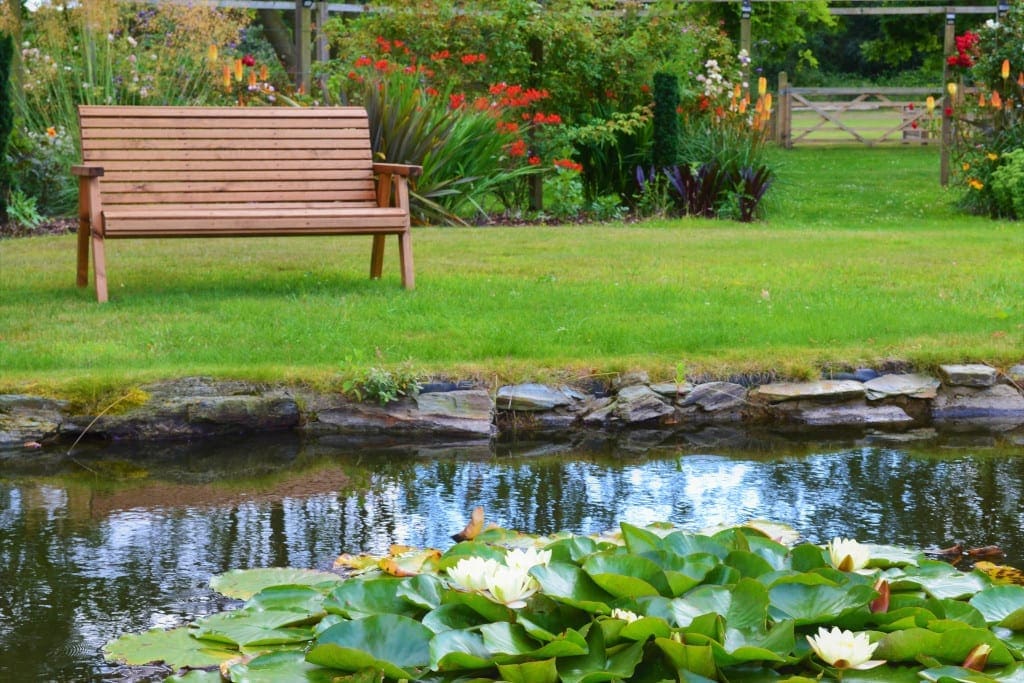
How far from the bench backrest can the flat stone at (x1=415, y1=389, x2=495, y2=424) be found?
2616 mm

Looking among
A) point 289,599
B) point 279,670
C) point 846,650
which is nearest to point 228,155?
point 289,599

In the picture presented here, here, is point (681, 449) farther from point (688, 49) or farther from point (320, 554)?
point (688, 49)

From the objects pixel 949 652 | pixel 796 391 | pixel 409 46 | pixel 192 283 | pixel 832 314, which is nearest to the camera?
pixel 949 652

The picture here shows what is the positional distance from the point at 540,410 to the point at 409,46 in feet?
25.7

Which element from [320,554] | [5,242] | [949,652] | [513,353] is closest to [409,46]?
[5,242]

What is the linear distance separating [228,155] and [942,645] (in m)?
5.71

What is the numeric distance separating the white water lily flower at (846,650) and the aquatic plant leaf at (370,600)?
2.75 feet

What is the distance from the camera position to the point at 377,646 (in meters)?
2.68

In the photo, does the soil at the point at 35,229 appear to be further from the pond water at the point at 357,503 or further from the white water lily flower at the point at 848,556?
the white water lily flower at the point at 848,556

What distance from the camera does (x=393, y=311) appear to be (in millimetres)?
6371

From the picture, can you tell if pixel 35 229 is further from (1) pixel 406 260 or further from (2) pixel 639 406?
(2) pixel 639 406

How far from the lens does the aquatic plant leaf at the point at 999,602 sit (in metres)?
2.88

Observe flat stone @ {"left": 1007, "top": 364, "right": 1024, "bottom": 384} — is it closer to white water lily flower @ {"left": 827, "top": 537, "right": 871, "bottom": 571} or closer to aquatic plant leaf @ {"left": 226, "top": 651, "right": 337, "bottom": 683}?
white water lily flower @ {"left": 827, "top": 537, "right": 871, "bottom": 571}

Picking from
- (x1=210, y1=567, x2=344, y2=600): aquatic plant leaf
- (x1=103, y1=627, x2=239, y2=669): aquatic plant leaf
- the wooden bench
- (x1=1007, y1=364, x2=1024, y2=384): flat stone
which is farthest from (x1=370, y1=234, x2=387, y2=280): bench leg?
(x1=103, y1=627, x2=239, y2=669): aquatic plant leaf
